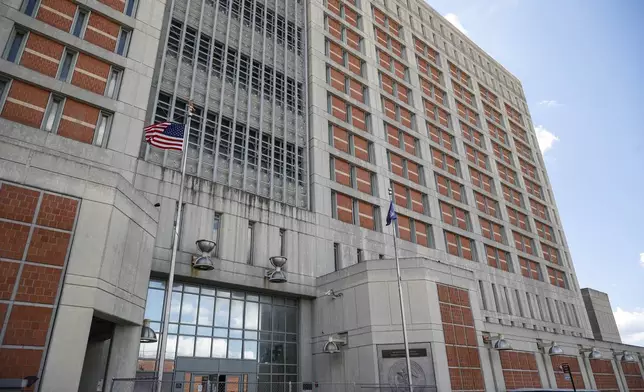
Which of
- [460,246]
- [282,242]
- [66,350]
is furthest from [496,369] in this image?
[66,350]

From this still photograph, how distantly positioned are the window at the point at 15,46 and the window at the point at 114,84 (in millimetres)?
4457

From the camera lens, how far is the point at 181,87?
98.0 feet

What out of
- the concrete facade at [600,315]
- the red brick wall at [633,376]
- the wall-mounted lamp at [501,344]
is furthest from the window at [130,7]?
the concrete facade at [600,315]

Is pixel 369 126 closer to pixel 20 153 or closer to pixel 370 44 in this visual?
pixel 370 44

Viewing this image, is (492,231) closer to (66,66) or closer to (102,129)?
(102,129)

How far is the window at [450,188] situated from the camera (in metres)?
46.3

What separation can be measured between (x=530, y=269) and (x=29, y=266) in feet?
169

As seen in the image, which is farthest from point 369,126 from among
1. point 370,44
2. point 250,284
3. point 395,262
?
point 250,284

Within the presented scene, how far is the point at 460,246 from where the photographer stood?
44188mm

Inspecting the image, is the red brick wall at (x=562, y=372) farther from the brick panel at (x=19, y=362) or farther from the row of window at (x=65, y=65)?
the row of window at (x=65, y=65)

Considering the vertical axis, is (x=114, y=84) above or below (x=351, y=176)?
above

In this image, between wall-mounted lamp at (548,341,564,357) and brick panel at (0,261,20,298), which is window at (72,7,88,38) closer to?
brick panel at (0,261,20,298)

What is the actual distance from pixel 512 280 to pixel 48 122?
44920 mm

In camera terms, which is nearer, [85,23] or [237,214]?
[85,23]
